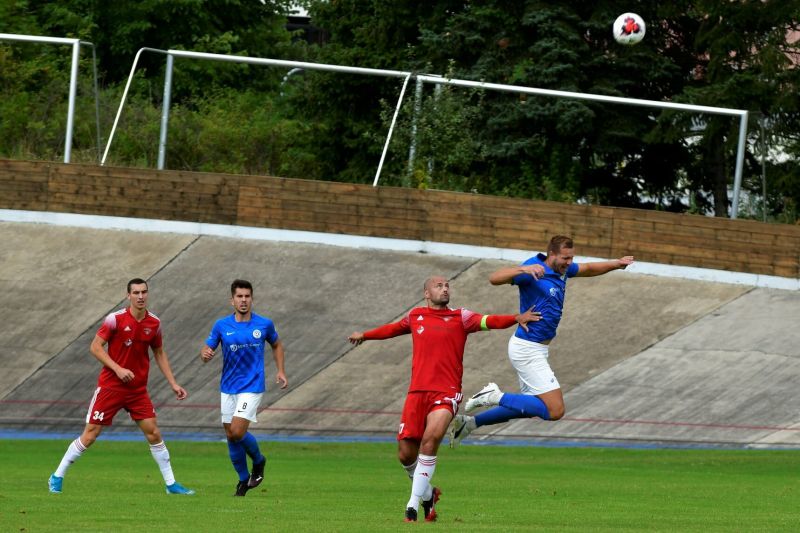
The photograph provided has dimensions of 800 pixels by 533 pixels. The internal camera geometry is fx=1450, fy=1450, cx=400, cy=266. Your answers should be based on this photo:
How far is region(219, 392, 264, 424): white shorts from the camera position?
46.1 feet

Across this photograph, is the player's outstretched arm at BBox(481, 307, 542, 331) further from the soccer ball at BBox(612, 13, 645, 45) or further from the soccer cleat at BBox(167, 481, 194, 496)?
the soccer ball at BBox(612, 13, 645, 45)

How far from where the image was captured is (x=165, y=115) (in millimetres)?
27000

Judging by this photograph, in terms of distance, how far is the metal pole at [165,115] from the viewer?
2662 centimetres

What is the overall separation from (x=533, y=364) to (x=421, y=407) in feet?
8.78

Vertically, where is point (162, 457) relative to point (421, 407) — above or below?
below

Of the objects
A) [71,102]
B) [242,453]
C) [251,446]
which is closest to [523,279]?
[251,446]

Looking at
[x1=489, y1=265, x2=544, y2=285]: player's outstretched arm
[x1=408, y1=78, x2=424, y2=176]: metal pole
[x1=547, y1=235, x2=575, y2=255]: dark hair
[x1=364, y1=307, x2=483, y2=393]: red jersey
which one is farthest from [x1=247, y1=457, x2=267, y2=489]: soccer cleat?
[x1=408, y1=78, x2=424, y2=176]: metal pole

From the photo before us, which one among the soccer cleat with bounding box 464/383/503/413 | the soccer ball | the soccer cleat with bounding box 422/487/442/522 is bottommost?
the soccer cleat with bounding box 422/487/442/522

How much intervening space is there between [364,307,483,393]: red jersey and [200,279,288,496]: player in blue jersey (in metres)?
2.47

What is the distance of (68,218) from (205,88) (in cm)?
810

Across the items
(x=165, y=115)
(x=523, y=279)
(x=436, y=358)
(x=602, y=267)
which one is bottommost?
(x=436, y=358)

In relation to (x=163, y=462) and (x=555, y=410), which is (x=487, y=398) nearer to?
(x=555, y=410)

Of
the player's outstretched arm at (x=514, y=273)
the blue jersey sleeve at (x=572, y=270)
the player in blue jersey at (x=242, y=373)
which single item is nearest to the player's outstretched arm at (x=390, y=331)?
the player's outstretched arm at (x=514, y=273)

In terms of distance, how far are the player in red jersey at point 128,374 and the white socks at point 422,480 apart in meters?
3.45
